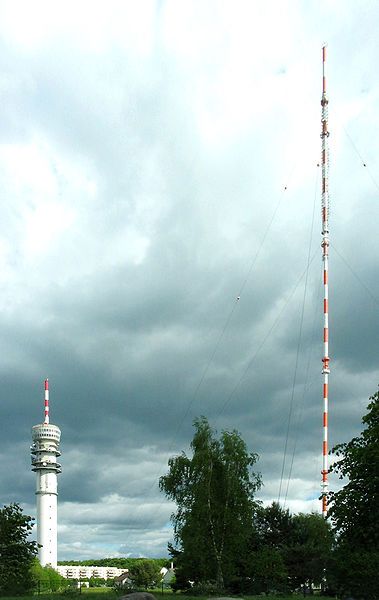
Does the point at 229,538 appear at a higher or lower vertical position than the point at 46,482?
lower

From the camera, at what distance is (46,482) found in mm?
175875

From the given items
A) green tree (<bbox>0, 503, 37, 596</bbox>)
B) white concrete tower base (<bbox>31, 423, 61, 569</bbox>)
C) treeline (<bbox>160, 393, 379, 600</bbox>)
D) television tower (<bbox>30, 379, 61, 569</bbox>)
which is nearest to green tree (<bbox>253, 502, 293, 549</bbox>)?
treeline (<bbox>160, 393, 379, 600</bbox>)

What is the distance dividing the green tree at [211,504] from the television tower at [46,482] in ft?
332

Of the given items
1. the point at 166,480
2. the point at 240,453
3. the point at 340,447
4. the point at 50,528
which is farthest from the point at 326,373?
the point at 50,528

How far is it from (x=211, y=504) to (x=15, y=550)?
17.7m

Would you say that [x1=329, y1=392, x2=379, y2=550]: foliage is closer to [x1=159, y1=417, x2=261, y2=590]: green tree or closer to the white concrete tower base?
[x1=159, y1=417, x2=261, y2=590]: green tree

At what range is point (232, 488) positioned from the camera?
6706 centimetres

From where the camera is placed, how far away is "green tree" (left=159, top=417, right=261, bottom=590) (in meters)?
65.4

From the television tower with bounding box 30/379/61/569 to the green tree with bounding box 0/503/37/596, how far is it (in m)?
102

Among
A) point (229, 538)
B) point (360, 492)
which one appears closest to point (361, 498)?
point (360, 492)

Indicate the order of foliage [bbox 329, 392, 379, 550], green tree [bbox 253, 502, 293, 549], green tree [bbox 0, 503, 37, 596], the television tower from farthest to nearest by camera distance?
the television tower < green tree [bbox 253, 502, 293, 549] < green tree [bbox 0, 503, 37, 596] < foliage [bbox 329, 392, 379, 550]

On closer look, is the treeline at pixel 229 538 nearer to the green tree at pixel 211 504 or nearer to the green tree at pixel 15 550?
the green tree at pixel 211 504

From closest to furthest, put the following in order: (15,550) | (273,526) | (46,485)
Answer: (15,550) < (273,526) < (46,485)

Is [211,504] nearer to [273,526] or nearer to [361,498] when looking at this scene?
[273,526]
